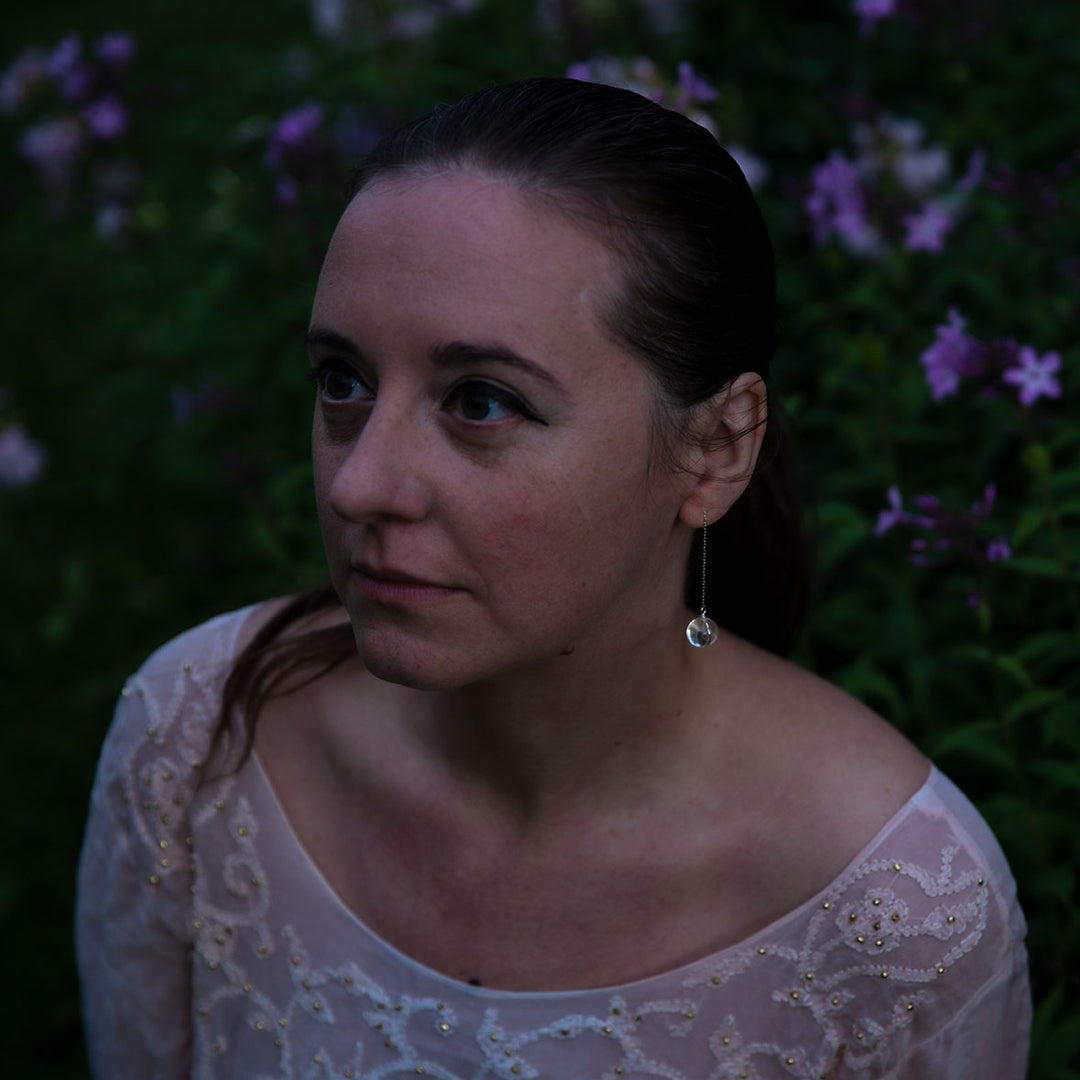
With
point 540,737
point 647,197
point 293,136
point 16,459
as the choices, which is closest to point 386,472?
point 647,197

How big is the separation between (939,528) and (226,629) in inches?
49.9

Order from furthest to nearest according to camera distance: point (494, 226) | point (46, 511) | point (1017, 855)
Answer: point (46, 511), point (1017, 855), point (494, 226)

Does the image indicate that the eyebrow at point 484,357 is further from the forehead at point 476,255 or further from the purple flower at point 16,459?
the purple flower at point 16,459

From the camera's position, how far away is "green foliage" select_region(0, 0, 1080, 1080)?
2412 millimetres

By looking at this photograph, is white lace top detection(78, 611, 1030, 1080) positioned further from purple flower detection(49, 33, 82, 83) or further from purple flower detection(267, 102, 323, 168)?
purple flower detection(49, 33, 82, 83)

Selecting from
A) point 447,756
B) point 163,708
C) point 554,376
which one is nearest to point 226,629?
point 163,708

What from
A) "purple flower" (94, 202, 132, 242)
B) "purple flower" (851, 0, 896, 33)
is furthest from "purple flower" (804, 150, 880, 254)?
"purple flower" (94, 202, 132, 242)

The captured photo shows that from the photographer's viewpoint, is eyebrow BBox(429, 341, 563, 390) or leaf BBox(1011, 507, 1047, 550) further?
leaf BBox(1011, 507, 1047, 550)

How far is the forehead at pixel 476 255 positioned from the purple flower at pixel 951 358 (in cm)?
88

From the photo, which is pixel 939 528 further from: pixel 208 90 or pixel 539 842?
pixel 208 90

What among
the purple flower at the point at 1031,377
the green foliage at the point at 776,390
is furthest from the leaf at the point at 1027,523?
the purple flower at the point at 1031,377

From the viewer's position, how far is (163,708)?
91.8 inches

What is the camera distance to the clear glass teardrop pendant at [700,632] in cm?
197

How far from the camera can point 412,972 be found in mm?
2104
